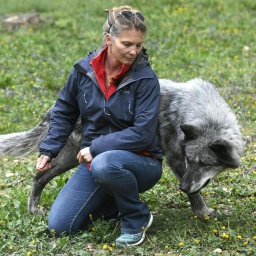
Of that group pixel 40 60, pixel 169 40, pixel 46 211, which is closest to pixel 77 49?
pixel 40 60

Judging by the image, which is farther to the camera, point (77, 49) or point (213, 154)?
point (77, 49)

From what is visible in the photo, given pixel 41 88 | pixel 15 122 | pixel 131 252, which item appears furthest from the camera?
A: pixel 41 88

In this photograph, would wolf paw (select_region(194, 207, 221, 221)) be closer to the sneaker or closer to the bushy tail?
the sneaker

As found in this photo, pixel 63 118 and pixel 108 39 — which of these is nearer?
pixel 108 39

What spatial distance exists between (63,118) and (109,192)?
0.78 metres

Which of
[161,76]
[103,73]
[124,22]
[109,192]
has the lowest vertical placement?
[161,76]

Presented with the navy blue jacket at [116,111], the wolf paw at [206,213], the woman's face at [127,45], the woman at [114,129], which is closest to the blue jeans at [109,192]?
the woman at [114,129]

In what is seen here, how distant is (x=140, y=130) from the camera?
4660 mm

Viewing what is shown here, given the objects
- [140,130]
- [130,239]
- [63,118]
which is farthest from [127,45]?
[130,239]

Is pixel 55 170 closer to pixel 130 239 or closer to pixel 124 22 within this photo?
pixel 130 239

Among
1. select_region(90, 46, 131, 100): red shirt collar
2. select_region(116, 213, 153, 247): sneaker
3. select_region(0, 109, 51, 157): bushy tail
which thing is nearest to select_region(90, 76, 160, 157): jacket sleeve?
select_region(90, 46, 131, 100): red shirt collar

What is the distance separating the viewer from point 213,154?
5.12 meters

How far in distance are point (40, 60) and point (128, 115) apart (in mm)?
5915

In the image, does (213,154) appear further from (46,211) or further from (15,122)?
(15,122)
